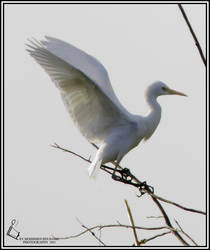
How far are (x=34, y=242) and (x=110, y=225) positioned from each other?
3.13 ft

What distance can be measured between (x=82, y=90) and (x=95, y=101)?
0.54 ft

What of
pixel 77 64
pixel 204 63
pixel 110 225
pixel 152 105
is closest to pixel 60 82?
pixel 77 64

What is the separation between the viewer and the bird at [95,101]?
460 centimetres

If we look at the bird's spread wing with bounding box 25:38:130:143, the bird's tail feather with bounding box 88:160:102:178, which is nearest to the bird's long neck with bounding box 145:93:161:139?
the bird's spread wing with bounding box 25:38:130:143

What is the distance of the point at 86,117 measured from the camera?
502 centimetres

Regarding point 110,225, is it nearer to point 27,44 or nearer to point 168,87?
point 27,44

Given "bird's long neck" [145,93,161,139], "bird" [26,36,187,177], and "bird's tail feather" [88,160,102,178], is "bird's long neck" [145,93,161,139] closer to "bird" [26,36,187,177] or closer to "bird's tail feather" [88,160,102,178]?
"bird" [26,36,187,177]

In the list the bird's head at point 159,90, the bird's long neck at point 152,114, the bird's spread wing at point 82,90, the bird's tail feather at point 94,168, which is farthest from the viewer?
the bird's head at point 159,90

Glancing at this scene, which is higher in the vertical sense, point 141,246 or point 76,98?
point 76,98

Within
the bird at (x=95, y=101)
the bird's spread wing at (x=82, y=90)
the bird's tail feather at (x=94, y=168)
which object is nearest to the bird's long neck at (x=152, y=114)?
the bird at (x=95, y=101)

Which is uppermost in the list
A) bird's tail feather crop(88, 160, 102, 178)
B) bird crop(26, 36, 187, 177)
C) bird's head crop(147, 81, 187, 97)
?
bird's head crop(147, 81, 187, 97)

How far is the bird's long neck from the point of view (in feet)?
17.3

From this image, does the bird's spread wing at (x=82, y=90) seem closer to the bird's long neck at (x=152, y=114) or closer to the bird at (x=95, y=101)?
Answer: the bird at (x=95, y=101)

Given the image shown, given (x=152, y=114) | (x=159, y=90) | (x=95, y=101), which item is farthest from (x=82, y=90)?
(x=159, y=90)
